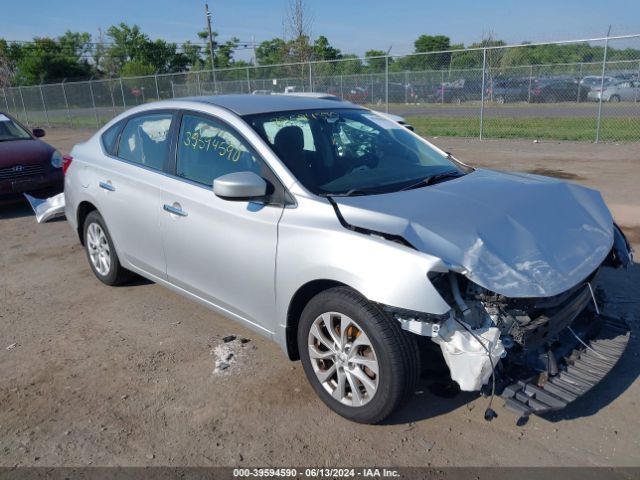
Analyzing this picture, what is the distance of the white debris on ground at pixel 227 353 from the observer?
12.3ft

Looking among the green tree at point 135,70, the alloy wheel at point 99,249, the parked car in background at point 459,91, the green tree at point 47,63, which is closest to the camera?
the alloy wheel at point 99,249

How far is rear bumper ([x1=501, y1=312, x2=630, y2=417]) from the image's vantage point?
2762 mm

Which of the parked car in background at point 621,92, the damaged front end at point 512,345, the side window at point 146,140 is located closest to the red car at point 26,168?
the side window at point 146,140

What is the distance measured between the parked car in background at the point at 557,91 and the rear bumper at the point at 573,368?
17660 millimetres

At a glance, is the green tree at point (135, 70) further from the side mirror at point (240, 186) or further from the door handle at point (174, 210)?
the side mirror at point (240, 186)

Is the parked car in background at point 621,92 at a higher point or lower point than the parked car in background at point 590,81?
lower

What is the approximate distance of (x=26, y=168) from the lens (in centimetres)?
826

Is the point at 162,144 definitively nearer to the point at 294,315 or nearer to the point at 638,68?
the point at 294,315

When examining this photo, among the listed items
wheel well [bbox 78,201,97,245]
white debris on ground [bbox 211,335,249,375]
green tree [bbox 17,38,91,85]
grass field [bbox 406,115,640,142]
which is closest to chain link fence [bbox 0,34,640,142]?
grass field [bbox 406,115,640,142]

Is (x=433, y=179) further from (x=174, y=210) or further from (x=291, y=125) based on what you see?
(x=174, y=210)

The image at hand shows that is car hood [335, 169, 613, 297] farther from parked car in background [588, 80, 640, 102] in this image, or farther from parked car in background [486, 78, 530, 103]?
parked car in background [486, 78, 530, 103]

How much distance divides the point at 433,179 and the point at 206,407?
6.90 ft

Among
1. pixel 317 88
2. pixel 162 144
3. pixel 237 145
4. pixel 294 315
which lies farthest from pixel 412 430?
pixel 317 88
